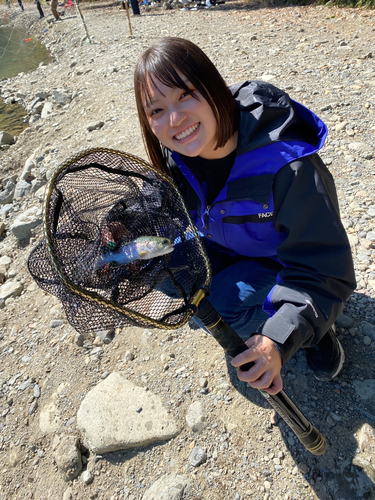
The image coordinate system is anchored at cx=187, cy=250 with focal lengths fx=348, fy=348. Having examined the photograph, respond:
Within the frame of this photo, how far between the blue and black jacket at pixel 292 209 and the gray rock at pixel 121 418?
1074 mm

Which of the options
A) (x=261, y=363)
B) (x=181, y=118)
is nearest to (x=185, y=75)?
(x=181, y=118)

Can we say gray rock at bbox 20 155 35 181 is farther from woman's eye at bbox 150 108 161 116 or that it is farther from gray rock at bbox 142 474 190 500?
gray rock at bbox 142 474 190 500

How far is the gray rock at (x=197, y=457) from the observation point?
1979 mm

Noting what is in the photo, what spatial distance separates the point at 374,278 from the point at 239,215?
1.32 metres

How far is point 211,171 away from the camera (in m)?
2.04

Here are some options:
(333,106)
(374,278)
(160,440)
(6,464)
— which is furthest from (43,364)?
(333,106)

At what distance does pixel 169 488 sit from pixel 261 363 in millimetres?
1010

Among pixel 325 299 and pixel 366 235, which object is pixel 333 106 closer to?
pixel 366 235

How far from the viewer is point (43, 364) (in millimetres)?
2820

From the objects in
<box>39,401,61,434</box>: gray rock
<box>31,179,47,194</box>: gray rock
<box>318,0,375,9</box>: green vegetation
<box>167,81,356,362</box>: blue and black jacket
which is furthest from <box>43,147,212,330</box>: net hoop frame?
<box>318,0,375,9</box>: green vegetation

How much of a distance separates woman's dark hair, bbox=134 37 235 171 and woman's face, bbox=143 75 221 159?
0.03 metres

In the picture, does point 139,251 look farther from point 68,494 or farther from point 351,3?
point 351,3

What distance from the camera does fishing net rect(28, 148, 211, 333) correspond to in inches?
56.0

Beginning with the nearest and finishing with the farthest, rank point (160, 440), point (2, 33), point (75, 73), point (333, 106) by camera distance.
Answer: point (160, 440), point (333, 106), point (75, 73), point (2, 33)
